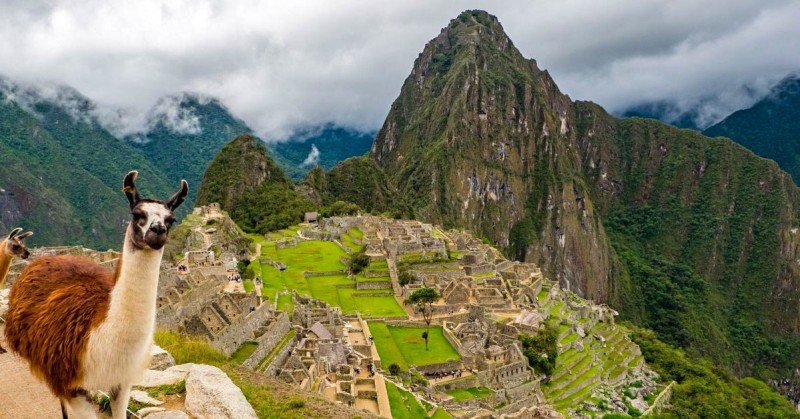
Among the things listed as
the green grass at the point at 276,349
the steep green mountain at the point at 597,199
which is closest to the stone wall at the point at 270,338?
the green grass at the point at 276,349

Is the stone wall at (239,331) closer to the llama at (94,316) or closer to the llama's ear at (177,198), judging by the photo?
the llama at (94,316)

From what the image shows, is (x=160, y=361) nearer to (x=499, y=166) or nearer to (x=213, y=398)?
(x=213, y=398)

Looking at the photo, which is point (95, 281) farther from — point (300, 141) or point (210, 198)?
point (300, 141)

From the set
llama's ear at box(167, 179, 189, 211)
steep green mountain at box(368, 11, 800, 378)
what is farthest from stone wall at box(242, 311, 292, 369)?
steep green mountain at box(368, 11, 800, 378)

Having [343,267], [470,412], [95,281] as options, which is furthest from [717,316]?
[95,281]

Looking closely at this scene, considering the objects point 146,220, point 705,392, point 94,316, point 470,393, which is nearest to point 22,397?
point 94,316

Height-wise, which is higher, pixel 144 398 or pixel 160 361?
pixel 160 361

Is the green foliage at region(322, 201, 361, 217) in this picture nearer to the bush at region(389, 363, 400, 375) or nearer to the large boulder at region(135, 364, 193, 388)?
the bush at region(389, 363, 400, 375)
